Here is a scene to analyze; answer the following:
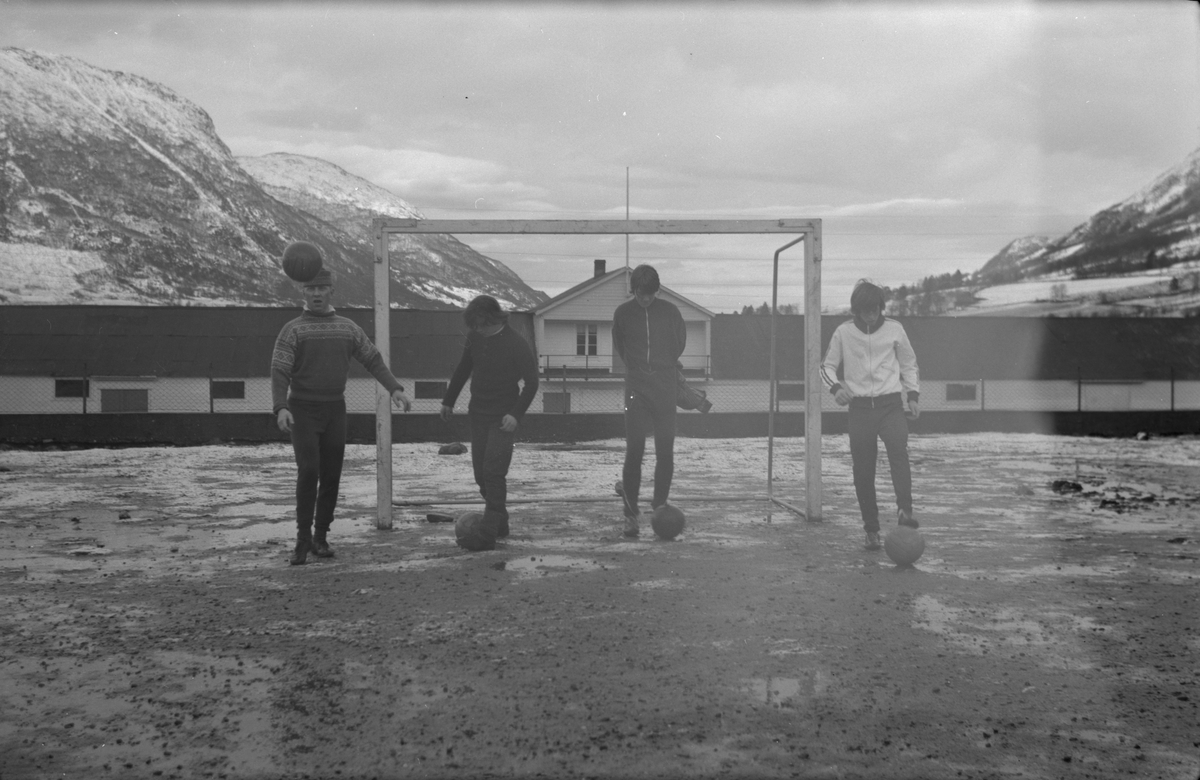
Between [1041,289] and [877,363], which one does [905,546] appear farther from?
[1041,289]

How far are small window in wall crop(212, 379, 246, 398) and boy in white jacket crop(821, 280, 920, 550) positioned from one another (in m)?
30.4

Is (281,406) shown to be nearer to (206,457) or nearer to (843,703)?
(843,703)

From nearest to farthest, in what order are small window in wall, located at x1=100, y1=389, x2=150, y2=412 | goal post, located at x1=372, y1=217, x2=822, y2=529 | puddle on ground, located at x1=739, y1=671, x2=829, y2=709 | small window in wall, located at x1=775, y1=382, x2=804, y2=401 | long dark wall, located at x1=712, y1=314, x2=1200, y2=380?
puddle on ground, located at x1=739, y1=671, x2=829, y2=709
goal post, located at x1=372, y1=217, x2=822, y2=529
small window in wall, located at x1=100, y1=389, x2=150, y2=412
small window in wall, located at x1=775, y1=382, x2=804, y2=401
long dark wall, located at x1=712, y1=314, x2=1200, y2=380

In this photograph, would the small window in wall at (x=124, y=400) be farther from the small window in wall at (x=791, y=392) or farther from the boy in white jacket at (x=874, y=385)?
the boy in white jacket at (x=874, y=385)

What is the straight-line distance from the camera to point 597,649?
4.56m

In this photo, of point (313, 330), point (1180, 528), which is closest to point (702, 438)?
point (1180, 528)

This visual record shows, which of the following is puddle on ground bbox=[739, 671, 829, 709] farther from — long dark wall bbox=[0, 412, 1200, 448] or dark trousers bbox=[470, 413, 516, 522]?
long dark wall bbox=[0, 412, 1200, 448]

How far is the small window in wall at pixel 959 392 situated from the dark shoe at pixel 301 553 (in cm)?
3560

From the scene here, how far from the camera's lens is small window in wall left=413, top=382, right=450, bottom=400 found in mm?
34281

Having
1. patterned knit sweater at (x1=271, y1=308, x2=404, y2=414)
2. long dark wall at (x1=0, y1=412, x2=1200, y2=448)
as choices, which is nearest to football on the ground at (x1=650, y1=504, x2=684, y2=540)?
patterned knit sweater at (x1=271, y1=308, x2=404, y2=414)

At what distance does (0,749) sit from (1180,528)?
8.47 m

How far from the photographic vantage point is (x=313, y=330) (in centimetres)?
675

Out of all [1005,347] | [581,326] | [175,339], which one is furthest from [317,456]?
[1005,347]

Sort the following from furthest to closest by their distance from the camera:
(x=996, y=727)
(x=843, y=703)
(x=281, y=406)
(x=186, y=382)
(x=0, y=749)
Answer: (x=186, y=382), (x=281, y=406), (x=843, y=703), (x=996, y=727), (x=0, y=749)
